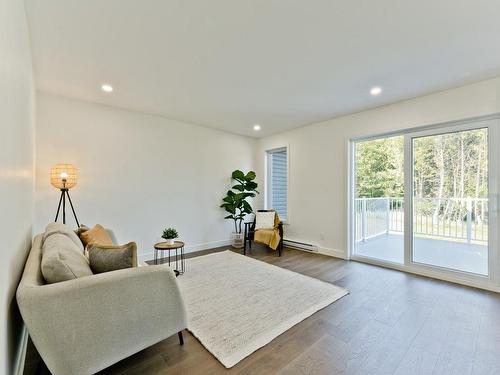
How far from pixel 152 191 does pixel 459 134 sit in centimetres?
474

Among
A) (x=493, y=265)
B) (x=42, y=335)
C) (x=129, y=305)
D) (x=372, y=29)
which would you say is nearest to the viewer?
(x=42, y=335)

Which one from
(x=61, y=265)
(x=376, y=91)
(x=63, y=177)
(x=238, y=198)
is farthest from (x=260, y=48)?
(x=238, y=198)

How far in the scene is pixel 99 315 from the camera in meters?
1.32

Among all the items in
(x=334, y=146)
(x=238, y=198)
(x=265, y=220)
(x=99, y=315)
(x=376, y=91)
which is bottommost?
(x=99, y=315)

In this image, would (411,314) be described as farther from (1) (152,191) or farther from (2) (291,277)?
(1) (152,191)

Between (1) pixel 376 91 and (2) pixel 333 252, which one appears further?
(2) pixel 333 252

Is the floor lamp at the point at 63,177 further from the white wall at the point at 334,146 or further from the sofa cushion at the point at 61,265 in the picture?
the white wall at the point at 334,146

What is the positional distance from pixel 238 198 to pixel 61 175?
2902 millimetres

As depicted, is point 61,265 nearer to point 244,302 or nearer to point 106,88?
point 244,302

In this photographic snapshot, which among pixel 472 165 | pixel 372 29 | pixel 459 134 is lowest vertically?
pixel 472 165

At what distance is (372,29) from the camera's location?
6.18ft

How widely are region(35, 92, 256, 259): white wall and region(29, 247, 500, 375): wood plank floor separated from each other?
2502 mm

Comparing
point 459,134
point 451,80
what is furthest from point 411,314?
point 451,80

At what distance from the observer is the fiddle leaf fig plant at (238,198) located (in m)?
4.77
